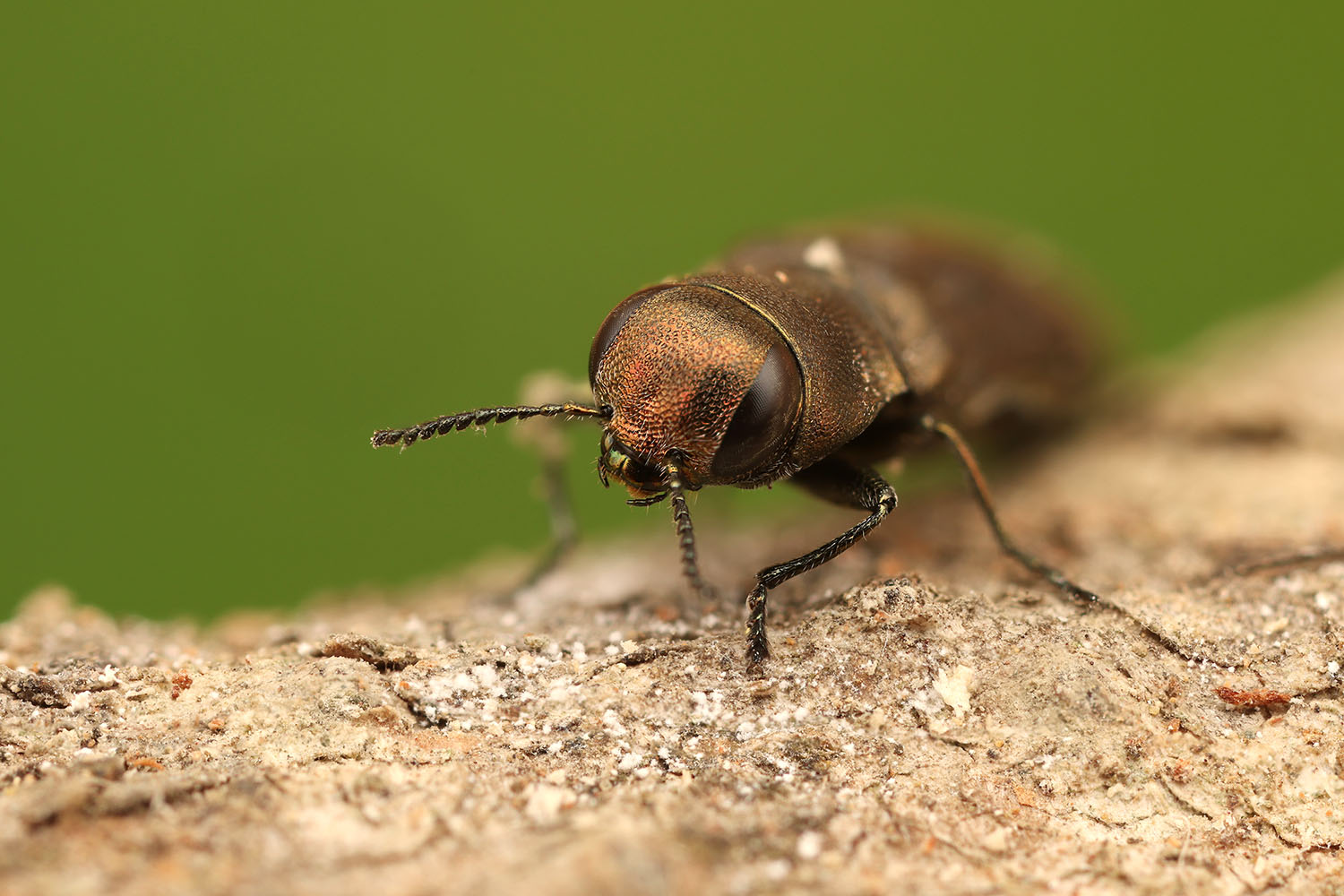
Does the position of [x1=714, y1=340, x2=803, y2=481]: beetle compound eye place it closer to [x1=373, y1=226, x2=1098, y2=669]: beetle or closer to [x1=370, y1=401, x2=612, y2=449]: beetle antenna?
[x1=373, y1=226, x2=1098, y2=669]: beetle

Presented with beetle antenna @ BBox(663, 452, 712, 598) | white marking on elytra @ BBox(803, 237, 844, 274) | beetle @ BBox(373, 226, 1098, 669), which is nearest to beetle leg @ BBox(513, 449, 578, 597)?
beetle @ BBox(373, 226, 1098, 669)

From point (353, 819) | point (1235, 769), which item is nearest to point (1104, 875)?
point (1235, 769)

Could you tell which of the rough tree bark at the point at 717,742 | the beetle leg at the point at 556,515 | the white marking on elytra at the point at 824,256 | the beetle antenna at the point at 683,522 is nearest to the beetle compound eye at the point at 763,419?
the beetle antenna at the point at 683,522

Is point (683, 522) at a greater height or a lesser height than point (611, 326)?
lesser

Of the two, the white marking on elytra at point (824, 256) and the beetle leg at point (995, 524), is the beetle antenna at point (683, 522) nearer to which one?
the beetle leg at point (995, 524)

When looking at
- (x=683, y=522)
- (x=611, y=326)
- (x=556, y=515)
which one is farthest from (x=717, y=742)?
(x=556, y=515)

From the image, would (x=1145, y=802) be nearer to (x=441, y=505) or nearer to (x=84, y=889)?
(x=84, y=889)

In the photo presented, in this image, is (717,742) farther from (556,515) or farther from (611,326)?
(556,515)
